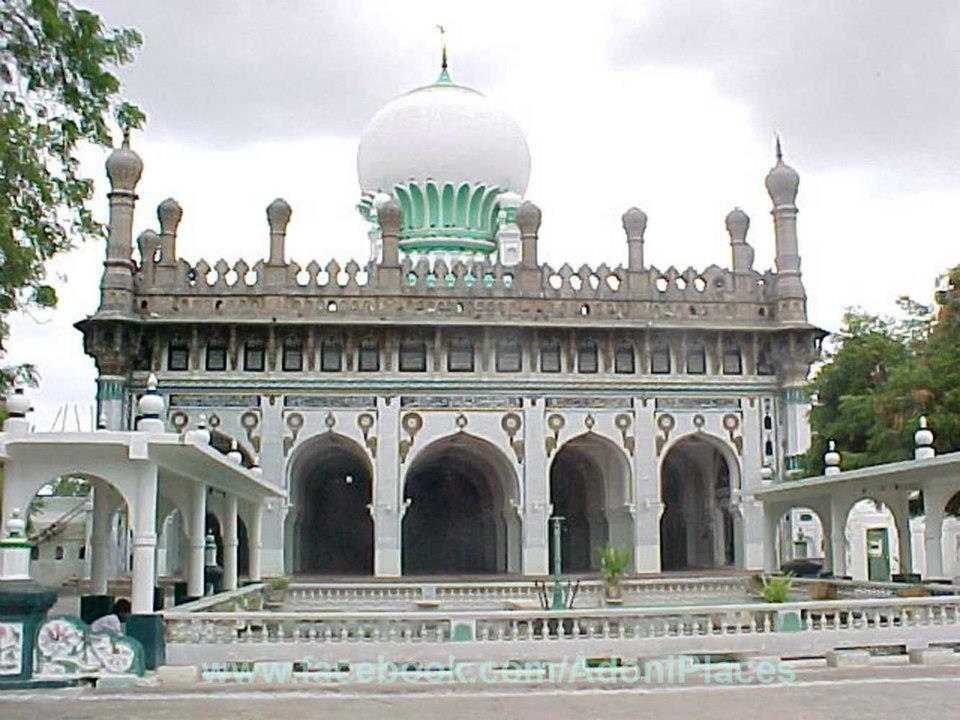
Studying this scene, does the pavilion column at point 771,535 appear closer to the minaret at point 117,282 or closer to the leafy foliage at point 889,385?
the leafy foliage at point 889,385

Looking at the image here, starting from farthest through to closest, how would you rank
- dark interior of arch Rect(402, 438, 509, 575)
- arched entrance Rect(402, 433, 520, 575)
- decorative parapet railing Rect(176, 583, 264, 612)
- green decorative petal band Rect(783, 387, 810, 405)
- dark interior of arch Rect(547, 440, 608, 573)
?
dark interior of arch Rect(402, 438, 509, 575), arched entrance Rect(402, 433, 520, 575), dark interior of arch Rect(547, 440, 608, 573), green decorative petal band Rect(783, 387, 810, 405), decorative parapet railing Rect(176, 583, 264, 612)

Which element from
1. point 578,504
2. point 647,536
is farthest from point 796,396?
point 578,504

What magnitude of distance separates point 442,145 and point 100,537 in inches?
764

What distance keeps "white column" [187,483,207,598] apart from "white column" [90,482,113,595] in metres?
1.09

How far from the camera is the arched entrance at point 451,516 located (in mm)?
32969

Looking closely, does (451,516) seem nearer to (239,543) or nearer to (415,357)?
(239,543)

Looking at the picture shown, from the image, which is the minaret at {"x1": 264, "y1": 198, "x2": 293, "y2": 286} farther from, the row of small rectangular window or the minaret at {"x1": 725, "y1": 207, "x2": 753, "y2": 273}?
the minaret at {"x1": 725, "y1": 207, "x2": 753, "y2": 273}

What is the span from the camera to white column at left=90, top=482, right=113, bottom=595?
16906 mm

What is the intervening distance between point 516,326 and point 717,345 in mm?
4998

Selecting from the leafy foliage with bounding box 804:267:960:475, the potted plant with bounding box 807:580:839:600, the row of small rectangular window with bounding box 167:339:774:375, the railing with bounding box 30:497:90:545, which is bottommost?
the potted plant with bounding box 807:580:839:600

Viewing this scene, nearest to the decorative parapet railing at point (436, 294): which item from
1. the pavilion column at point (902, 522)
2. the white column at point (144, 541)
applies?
the pavilion column at point (902, 522)

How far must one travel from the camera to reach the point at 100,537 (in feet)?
55.5

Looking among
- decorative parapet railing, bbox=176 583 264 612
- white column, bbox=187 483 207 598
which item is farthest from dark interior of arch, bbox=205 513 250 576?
white column, bbox=187 483 207 598

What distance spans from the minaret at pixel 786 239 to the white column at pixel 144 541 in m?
19.7
